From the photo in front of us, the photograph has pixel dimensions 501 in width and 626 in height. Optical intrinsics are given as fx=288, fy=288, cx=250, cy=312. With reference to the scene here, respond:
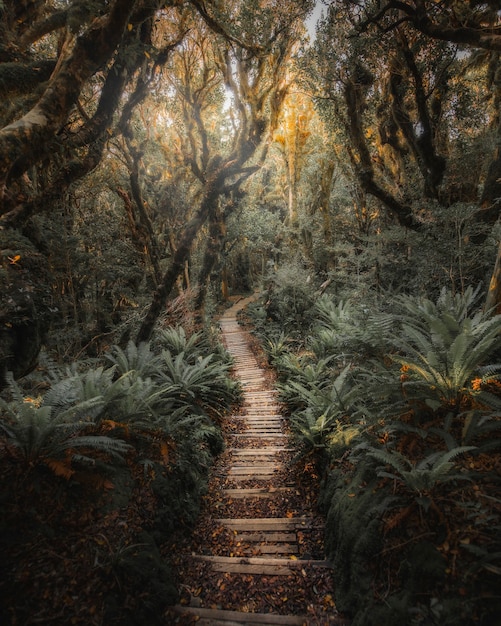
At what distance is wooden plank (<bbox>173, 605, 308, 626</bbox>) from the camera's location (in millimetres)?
2254

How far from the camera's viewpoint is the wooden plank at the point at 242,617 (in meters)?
2.25

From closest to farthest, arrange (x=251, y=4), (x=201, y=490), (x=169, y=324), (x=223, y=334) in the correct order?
1. (x=201, y=490)
2. (x=251, y=4)
3. (x=169, y=324)
4. (x=223, y=334)

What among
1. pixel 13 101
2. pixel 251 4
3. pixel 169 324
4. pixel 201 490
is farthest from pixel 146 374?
pixel 251 4

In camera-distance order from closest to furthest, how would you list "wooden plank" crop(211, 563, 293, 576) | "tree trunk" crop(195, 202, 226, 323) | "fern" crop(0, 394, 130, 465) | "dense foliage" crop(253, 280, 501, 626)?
"dense foliage" crop(253, 280, 501, 626) → "fern" crop(0, 394, 130, 465) → "wooden plank" crop(211, 563, 293, 576) → "tree trunk" crop(195, 202, 226, 323)

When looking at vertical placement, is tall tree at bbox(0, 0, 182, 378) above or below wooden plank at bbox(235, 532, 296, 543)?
above

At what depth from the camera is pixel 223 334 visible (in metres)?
15.2

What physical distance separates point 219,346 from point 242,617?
799 cm

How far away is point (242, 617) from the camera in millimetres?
2316

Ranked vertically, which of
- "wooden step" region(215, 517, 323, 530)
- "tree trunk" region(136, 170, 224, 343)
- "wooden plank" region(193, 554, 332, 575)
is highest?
"tree trunk" region(136, 170, 224, 343)

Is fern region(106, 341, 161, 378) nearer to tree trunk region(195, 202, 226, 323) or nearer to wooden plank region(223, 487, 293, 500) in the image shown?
wooden plank region(223, 487, 293, 500)

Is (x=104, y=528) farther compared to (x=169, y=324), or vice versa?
(x=169, y=324)

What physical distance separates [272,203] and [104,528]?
83.6ft

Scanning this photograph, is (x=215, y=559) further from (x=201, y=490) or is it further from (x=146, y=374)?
(x=146, y=374)

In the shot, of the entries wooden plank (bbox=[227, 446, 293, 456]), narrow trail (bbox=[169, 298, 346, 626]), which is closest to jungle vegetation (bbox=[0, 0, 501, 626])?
narrow trail (bbox=[169, 298, 346, 626])
